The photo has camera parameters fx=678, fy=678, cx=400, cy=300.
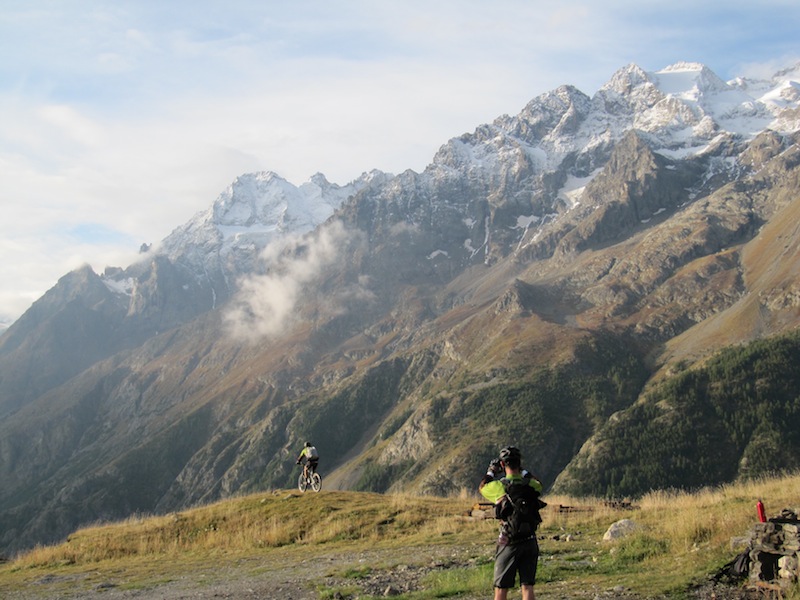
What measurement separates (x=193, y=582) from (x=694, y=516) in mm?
16643

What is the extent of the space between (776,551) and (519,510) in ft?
20.5

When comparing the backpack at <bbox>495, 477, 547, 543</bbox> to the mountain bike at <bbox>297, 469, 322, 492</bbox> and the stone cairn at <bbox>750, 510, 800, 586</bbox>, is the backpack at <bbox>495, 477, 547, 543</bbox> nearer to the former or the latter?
the stone cairn at <bbox>750, 510, 800, 586</bbox>

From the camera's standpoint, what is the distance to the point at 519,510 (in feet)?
43.7

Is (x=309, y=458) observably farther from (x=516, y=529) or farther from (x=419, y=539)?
(x=516, y=529)

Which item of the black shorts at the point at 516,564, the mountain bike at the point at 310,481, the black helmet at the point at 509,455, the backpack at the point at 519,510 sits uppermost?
the black helmet at the point at 509,455

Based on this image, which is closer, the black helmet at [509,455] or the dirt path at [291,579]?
the black helmet at [509,455]

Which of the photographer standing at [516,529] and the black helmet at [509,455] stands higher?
the black helmet at [509,455]

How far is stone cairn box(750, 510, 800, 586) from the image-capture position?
47.2 feet

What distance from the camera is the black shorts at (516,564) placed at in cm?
1331

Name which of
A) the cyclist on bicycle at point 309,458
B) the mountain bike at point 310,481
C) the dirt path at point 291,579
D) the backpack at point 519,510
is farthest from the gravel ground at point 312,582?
the mountain bike at point 310,481

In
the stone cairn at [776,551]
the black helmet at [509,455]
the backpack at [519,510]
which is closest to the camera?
the backpack at [519,510]

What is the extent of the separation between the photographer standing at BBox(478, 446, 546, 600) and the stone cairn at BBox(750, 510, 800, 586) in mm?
5501

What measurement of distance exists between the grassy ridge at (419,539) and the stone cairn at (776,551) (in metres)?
0.77

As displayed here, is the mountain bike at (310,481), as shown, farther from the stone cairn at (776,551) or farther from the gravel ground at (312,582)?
the stone cairn at (776,551)
